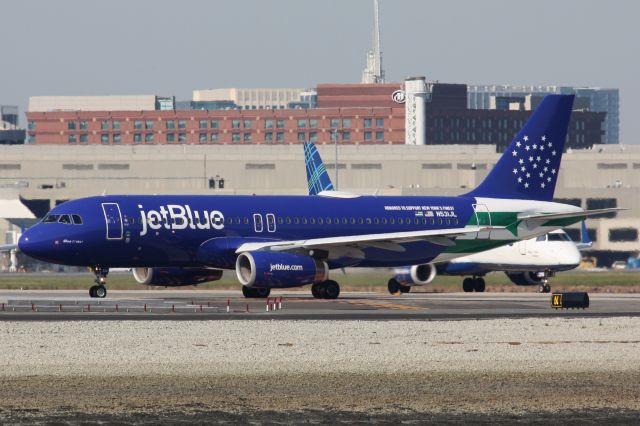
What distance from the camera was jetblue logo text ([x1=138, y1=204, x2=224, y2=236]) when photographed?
197 ft

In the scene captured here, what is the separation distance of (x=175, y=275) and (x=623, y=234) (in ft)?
351

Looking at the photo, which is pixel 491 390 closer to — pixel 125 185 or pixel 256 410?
pixel 256 410

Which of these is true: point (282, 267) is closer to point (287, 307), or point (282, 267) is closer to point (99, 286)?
point (287, 307)

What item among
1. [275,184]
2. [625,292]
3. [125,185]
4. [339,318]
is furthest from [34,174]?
[339,318]

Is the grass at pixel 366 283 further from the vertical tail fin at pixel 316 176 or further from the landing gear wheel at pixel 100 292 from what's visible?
the vertical tail fin at pixel 316 176

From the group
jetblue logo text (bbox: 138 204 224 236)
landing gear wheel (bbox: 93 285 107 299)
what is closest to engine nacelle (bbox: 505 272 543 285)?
jetblue logo text (bbox: 138 204 224 236)

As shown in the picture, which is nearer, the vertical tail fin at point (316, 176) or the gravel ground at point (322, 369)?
the gravel ground at point (322, 369)

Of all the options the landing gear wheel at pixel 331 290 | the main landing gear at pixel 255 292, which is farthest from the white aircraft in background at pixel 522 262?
the main landing gear at pixel 255 292

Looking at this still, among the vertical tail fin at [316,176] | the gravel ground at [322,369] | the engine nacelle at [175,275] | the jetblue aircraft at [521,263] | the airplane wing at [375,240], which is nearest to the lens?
the gravel ground at [322,369]

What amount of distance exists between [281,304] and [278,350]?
1791 centimetres

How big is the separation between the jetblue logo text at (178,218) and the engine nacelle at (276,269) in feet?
6.82

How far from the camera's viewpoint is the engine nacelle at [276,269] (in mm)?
58500

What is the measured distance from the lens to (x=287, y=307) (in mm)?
54469

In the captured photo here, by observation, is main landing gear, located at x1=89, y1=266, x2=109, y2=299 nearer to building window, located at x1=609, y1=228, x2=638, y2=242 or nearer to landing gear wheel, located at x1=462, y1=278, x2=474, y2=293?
landing gear wheel, located at x1=462, y1=278, x2=474, y2=293
